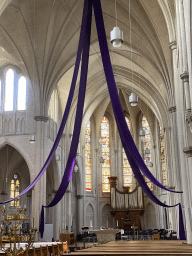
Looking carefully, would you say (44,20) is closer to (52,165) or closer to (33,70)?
(33,70)

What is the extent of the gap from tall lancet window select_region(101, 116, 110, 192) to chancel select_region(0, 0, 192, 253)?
0.09 meters

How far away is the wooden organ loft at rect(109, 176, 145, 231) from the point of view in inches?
1158

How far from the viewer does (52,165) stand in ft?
79.4

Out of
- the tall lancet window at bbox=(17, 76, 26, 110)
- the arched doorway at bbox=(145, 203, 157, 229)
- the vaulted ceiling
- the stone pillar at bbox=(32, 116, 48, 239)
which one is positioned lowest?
the arched doorway at bbox=(145, 203, 157, 229)

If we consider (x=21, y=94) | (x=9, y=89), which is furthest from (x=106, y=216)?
(x=9, y=89)

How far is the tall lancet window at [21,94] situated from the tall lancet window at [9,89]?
18.0 inches

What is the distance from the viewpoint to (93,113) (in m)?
→ 32.0

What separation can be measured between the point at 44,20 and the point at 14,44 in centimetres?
227

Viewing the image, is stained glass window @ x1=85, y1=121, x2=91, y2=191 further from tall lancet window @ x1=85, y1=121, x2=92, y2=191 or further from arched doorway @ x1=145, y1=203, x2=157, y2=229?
arched doorway @ x1=145, y1=203, x2=157, y2=229

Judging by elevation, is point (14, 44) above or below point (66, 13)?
below

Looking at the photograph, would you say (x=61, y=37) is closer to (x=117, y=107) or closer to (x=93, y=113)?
(x=117, y=107)

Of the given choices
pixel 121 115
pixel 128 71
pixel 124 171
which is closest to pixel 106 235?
pixel 121 115

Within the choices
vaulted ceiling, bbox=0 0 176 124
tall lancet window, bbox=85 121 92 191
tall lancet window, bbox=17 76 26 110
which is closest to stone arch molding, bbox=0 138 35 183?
tall lancet window, bbox=17 76 26 110

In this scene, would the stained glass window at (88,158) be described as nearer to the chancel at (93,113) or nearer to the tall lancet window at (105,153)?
the chancel at (93,113)
